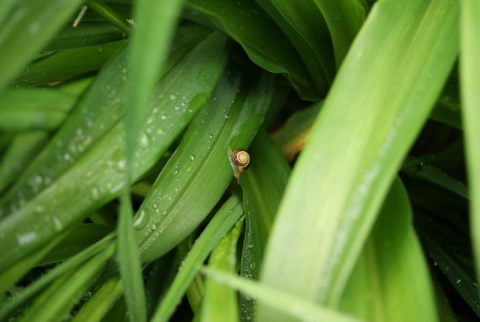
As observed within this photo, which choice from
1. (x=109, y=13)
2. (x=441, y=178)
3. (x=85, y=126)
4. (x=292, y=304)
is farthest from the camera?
(x=441, y=178)

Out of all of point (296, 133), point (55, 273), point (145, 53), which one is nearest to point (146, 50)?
point (145, 53)

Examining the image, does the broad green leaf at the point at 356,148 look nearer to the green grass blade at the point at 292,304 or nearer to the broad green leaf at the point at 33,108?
the green grass blade at the point at 292,304

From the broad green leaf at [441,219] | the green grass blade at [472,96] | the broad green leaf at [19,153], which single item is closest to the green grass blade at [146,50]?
the broad green leaf at [19,153]

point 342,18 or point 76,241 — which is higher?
point 342,18

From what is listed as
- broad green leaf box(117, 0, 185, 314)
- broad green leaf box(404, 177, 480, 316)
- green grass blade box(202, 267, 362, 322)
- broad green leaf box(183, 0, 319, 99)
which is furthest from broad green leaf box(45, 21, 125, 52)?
broad green leaf box(404, 177, 480, 316)

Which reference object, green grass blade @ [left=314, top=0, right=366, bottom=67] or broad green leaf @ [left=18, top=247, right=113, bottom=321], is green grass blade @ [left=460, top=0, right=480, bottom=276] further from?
broad green leaf @ [left=18, top=247, right=113, bottom=321]

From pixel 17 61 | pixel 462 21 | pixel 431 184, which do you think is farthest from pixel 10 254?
pixel 431 184

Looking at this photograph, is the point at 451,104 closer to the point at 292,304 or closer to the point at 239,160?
the point at 239,160

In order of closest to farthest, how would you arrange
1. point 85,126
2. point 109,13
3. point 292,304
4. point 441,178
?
point 292,304 → point 85,126 → point 109,13 → point 441,178
